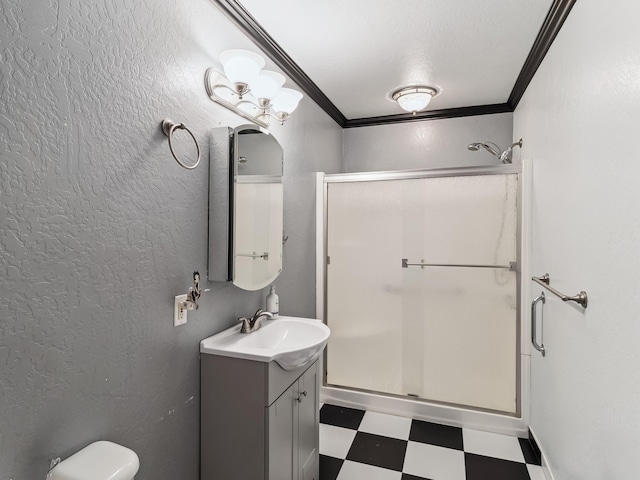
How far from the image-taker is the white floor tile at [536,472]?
188 cm

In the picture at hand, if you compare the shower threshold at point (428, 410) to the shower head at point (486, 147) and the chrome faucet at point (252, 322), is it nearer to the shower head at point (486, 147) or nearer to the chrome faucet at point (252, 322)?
the chrome faucet at point (252, 322)

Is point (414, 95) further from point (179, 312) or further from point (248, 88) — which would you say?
point (179, 312)

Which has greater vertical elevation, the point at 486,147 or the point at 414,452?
the point at 486,147

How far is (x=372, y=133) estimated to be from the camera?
3234mm

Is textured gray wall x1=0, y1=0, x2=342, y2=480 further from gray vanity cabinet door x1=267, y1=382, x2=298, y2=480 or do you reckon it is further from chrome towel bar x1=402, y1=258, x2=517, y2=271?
chrome towel bar x1=402, y1=258, x2=517, y2=271

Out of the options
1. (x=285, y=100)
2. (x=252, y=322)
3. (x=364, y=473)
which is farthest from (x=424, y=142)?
(x=364, y=473)

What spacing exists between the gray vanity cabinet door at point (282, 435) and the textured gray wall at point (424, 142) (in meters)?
2.25

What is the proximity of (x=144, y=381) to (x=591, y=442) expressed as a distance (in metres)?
1.59

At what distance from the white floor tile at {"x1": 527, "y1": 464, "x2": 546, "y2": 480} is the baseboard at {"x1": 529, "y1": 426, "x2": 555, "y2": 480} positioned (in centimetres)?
2

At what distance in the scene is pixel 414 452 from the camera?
208 cm

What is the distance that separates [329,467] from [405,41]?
93.3 inches

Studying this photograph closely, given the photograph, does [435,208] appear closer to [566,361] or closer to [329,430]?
[566,361]

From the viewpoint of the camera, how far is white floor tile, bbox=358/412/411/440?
90.1 inches

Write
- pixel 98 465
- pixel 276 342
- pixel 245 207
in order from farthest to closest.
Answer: pixel 276 342
pixel 245 207
pixel 98 465
